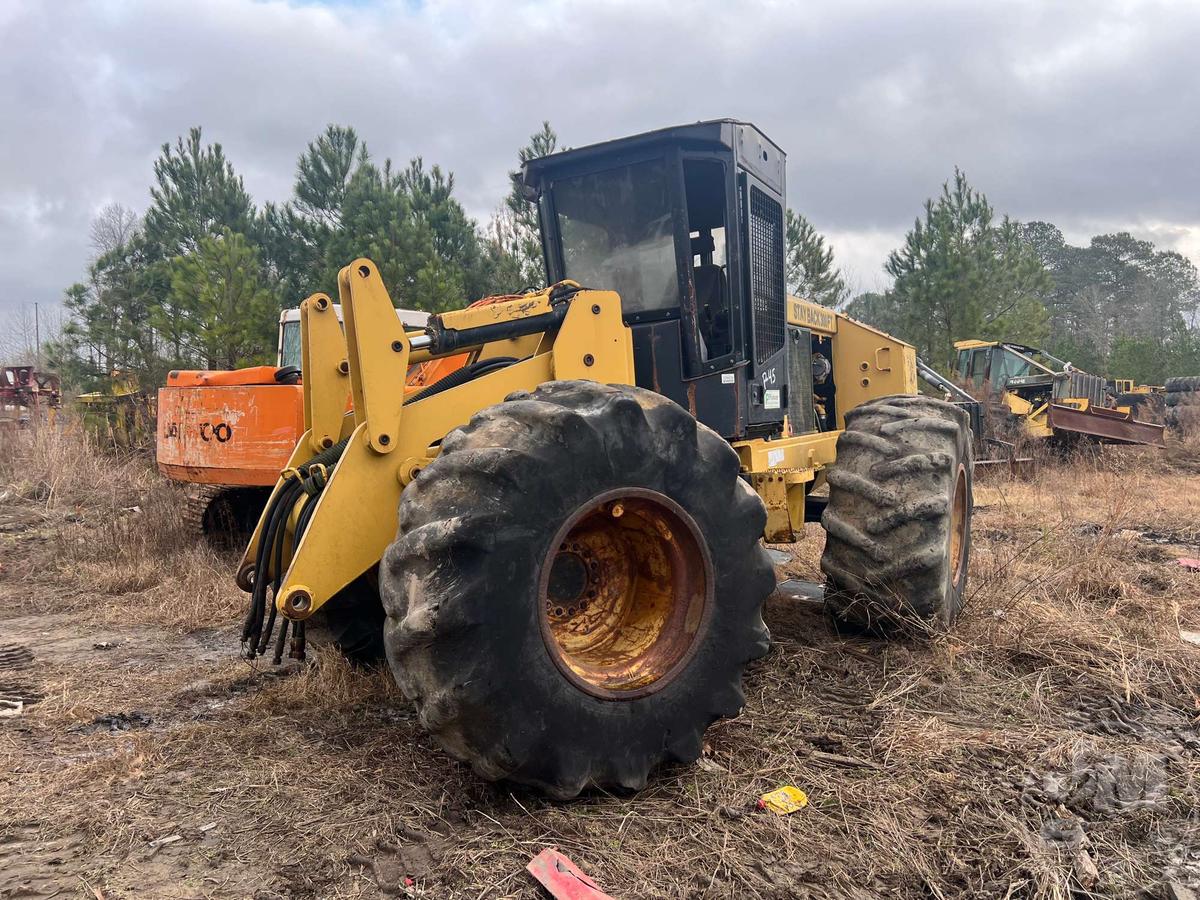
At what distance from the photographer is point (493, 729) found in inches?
99.7

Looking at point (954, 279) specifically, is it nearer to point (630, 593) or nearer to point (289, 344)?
point (289, 344)

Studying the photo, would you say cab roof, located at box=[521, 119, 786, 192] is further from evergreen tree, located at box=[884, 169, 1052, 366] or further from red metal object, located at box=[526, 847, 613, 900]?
evergreen tree, located at box=[884, 169, 1052, 366]

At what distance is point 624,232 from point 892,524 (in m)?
1.92

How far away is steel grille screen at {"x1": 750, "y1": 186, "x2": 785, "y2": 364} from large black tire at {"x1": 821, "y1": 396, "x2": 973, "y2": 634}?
0.77m

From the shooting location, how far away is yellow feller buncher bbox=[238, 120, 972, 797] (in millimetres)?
2559

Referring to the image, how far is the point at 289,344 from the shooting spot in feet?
38.6

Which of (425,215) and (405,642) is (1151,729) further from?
(425,215)

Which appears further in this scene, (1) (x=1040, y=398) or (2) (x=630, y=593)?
(1) (x=1040, y=398)

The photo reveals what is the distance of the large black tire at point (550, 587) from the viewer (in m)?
2.48

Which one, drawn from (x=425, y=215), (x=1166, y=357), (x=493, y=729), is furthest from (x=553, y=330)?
(x=1166, y=357)

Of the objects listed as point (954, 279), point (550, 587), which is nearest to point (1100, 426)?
point (954, 279)

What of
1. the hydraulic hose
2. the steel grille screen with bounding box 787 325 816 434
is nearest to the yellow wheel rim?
the hydraulic hose

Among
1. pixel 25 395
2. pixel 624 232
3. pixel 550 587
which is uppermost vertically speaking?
pixel 25 395

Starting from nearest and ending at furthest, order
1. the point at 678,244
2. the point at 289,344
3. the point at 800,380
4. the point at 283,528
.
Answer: the point at 283,528, the point at 678,244, the point at 800,380, the point at 289,344
